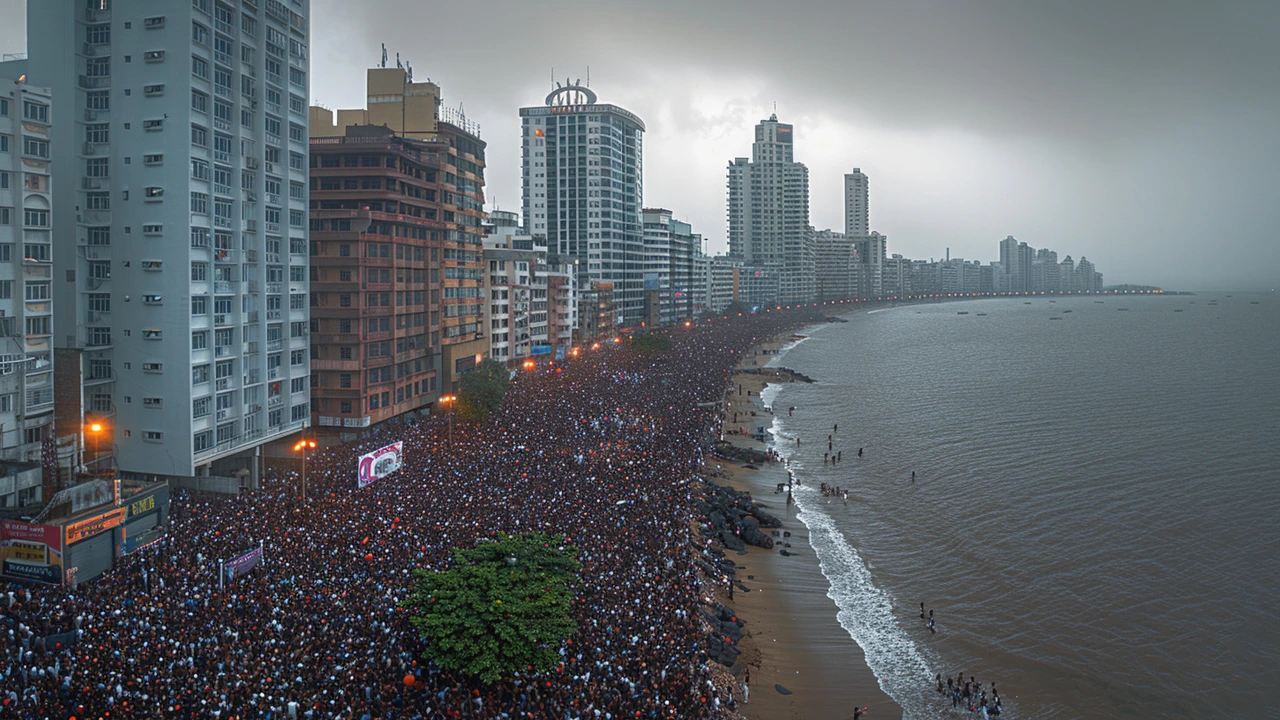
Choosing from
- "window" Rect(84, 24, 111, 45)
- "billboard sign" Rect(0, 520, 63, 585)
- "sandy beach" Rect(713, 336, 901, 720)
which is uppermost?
"window" Rect(84, 24, 111, 45)

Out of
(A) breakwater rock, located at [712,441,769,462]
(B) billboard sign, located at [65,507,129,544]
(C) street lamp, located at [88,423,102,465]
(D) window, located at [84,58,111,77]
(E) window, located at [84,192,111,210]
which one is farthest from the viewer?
(A) breakwater rock, located at [712,441,769,462]

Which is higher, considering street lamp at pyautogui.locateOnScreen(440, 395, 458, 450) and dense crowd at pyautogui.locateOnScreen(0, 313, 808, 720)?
street lamp at pyautogui.locateOnScreen(440, 395, 458, 450)

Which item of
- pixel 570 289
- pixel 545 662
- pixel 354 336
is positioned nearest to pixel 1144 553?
pixel 545 662

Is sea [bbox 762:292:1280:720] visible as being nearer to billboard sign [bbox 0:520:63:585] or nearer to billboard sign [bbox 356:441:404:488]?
billboard sign [bbox 356:441:404:488]

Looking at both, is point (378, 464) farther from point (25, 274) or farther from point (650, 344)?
point (650, 344)

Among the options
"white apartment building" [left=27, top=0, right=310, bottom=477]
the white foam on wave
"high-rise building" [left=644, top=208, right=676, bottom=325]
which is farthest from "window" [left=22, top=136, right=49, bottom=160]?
"high-rise building" [left=644, top=208, right=676, bottom=325]

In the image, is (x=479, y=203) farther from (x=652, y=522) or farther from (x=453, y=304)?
(x=652, y=522)
